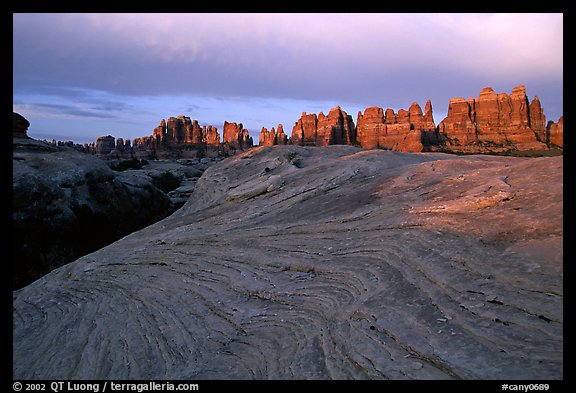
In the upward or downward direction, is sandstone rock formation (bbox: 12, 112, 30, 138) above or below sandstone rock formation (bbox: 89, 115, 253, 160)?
below

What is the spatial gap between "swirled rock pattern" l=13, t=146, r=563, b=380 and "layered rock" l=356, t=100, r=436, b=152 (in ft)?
369

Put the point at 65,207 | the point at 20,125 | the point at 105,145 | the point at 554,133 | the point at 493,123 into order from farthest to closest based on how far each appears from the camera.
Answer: the point at 105,145 → the point at 493,123 → the point at 554,133 → the point at 20,125 → the point at 65,207

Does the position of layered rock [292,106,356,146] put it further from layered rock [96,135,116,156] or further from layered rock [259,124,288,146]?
layered rock [96,135,116,156]

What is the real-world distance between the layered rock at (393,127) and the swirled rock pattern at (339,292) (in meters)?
112

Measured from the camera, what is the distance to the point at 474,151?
106750mm

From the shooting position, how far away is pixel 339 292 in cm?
643

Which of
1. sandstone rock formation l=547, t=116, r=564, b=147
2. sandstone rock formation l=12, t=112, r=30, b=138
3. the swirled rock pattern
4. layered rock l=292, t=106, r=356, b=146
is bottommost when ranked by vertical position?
the swirled rock pattern

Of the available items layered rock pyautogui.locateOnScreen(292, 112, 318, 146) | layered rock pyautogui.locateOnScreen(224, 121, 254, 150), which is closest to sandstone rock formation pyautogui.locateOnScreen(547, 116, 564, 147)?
layered rock pyautogui.locateOnScreen(292, 112, 318, 146)

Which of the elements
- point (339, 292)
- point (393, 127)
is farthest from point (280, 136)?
point (339, 292)

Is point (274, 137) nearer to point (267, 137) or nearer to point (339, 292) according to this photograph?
point (267, 137)

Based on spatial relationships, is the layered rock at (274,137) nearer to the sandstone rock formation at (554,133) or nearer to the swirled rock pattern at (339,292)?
the sandstone rock formation at (554,133)

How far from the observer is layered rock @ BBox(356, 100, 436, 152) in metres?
119

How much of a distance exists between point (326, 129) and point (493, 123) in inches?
2156
